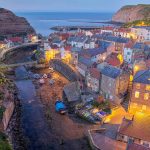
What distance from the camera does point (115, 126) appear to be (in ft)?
123

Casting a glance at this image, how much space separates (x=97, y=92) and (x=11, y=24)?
94.8 meters

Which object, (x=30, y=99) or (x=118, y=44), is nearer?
(x=30, y=99)

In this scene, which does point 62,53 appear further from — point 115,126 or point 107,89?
point 115,126

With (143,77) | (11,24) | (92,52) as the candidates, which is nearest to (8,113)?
(143,77)

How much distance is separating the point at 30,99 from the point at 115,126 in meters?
19.3

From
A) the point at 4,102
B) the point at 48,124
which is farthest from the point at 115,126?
the point at 4,102

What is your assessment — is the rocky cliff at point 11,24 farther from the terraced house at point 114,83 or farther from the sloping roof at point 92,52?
the terraced house at point 114,83

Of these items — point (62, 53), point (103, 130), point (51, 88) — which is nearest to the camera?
point (103, 130)

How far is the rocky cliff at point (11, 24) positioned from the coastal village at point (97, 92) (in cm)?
5807

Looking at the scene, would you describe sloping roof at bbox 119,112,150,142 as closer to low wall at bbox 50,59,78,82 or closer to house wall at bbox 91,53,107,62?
low wall at bbox 50,59,78,82

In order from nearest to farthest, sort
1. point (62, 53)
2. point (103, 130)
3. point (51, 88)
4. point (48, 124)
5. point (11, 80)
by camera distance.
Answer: point (103, 130) < point (48, 124) < point (51, 88) < point (11, 80) < point (62, 53)

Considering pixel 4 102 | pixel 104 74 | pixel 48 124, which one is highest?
pixel 104 74

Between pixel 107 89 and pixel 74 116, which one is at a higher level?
pixel 107 89

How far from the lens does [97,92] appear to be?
161 ft
